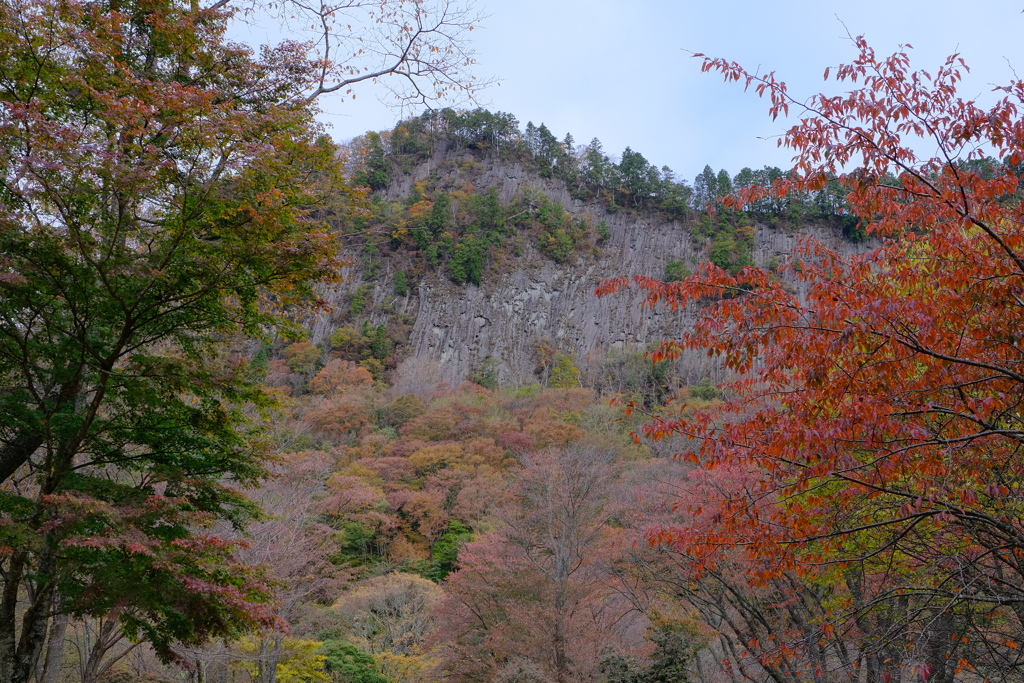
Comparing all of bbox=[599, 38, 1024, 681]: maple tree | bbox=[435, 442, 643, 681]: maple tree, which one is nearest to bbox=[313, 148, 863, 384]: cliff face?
bbox=[435, 442, 643, 681]: maple tree

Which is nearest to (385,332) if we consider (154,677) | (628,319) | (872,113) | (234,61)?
(628,319)

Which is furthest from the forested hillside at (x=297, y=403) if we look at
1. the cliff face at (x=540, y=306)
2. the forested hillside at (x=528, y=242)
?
the cliff face at (x=540, y=306)

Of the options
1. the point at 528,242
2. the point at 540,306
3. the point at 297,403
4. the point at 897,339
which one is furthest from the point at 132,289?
the point at 528,242

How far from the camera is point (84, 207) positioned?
509 cm

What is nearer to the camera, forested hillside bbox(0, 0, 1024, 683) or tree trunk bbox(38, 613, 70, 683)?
forested hillside bbox(0, 0, 1024, 683)

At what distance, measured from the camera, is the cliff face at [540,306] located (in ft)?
173

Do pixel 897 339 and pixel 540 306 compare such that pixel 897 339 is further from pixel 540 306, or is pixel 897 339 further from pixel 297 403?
pixel 540 306

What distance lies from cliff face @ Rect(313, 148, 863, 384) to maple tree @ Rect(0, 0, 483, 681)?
42.7 meters

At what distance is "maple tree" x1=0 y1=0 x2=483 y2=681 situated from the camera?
4852 millimetres

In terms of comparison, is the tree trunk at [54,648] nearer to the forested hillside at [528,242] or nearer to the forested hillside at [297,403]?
the forested hillside at [297,403]

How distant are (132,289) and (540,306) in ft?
167

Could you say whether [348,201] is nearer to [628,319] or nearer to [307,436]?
[307,436]

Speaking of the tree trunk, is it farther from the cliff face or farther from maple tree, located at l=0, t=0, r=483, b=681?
the cliff face

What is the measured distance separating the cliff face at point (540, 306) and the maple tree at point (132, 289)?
1682 inches
